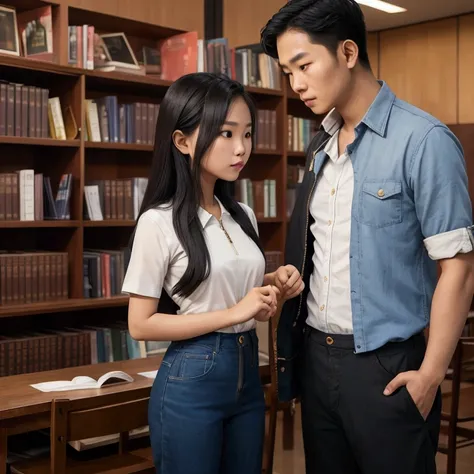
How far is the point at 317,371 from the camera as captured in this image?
5.93 ft

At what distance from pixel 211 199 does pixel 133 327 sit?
1.30 ft

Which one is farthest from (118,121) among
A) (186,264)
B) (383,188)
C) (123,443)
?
(383,188)

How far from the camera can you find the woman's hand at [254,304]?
168 centimetres

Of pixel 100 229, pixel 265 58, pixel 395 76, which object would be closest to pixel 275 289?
pixel 100 229

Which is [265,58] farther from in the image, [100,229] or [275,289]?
[275,289]

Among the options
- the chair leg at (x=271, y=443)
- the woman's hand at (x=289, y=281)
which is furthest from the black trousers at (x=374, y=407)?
the chair leg at (x=271, y=443)

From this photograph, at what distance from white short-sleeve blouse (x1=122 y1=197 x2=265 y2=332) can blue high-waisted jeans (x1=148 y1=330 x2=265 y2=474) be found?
73 mm

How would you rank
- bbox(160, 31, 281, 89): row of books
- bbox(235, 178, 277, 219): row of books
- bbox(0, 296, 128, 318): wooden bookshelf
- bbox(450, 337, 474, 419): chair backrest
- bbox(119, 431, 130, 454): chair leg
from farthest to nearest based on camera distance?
bbox(235, 178, 277, 219): row of books → bbox(160, 31, 281, 89): row of books → bbox(0, 296, 128, 318): wooden bookshelf → bbox(450, 337, 474, 419): chair backrest → bbox(119, 431, 130, 454): chair leg

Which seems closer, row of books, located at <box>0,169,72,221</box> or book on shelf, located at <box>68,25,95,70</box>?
row of books, located at <box>0,169,72,221</box>

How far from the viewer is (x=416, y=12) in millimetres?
7445

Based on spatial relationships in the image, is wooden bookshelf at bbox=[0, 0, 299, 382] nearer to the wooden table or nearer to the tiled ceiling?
the wooden table

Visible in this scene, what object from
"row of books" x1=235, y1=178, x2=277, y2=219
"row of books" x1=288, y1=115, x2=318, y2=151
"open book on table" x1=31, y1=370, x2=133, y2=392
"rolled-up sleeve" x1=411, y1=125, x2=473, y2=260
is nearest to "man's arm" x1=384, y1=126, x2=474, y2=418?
Answer: "rolled-up sleeve" x1=411, y1=125, x2=473, y2=260

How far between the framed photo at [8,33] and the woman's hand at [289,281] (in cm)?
282

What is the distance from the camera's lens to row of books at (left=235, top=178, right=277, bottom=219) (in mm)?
5328
